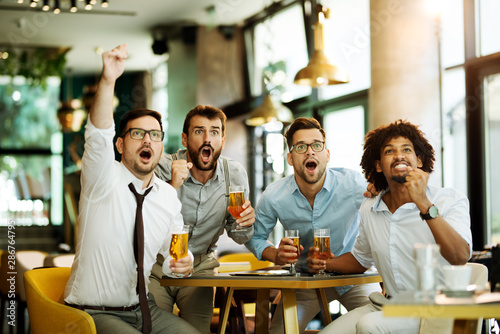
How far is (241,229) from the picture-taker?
3.19m

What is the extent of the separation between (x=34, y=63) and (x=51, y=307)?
8.73 metres

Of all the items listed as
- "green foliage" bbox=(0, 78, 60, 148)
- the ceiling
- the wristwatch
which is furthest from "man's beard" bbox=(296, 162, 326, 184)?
"green foliage" bbox=(0, 78, 60, 148)

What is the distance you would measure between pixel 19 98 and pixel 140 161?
10184 millimetres

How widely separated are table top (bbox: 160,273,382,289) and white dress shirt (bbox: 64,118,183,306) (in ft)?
0.92

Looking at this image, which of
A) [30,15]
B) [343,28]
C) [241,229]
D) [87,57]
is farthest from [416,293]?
[87,57]

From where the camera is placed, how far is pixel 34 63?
10.6 meters

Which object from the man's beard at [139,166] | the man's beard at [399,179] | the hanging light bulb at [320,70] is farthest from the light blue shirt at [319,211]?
the man's beard at [139,166]

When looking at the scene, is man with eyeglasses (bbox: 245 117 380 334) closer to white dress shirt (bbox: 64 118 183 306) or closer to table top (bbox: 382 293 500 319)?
white dress shirt (bbox: 64 118 183 306)

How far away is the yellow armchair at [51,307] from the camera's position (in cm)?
255

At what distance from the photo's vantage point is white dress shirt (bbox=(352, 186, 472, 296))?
264 cm

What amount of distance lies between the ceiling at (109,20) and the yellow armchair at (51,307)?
5.66 m

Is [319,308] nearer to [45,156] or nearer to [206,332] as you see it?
[206,332]

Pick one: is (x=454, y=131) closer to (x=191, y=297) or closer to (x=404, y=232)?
(x=404, y=232)

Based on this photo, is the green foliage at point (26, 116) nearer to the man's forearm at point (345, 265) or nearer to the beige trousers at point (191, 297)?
the beige trousers at point (191, 297)
